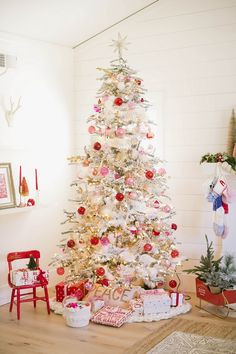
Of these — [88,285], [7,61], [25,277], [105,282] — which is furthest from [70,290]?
[7,61]

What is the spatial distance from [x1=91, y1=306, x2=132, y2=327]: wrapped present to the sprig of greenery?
1631 millimetres

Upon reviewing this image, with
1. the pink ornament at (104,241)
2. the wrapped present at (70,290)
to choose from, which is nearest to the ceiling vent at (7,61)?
the pink ornament at (104,241)

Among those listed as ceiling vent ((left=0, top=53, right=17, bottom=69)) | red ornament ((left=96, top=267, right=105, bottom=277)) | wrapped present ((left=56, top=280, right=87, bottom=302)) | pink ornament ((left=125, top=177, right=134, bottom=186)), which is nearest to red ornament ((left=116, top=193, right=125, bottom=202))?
pink ornament ((left=125, top=177, right=134, bottom=186))

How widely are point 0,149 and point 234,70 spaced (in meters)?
2.44

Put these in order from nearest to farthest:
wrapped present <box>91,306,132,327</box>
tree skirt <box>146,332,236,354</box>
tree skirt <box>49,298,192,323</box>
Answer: tree skirt <box>146,332,236,354</box>, wrapped present <box>91,306,132,327</box>, tree skirt <box>49,298,192,323</box>

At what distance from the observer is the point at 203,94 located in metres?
5.51

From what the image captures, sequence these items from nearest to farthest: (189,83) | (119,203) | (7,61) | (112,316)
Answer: (112,316) < (119,203) < (7,61) < (189,83)

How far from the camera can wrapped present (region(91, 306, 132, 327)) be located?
183 inches

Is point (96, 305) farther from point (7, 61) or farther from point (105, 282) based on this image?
point (7, 61)

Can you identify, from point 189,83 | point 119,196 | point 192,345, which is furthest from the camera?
point 189,83

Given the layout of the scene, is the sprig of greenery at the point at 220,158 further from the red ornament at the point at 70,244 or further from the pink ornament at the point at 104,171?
the red ornament at the point at 70,244

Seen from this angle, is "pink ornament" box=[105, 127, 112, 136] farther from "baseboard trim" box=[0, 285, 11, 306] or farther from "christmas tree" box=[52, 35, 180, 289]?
"baseboard trim" box=[0, 285, 11, 306]

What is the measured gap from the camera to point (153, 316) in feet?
15.8

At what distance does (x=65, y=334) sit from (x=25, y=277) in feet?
2.32
